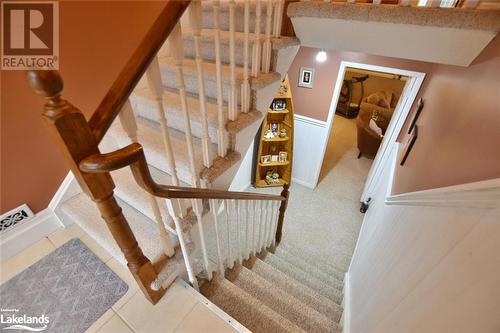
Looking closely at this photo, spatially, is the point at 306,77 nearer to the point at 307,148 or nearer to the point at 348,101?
the point at 307,148

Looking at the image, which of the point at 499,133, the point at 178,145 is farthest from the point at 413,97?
the point at 178,145

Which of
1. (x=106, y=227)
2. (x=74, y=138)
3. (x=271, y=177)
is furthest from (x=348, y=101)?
(x=74, y=138)

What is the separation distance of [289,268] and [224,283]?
3.71ft

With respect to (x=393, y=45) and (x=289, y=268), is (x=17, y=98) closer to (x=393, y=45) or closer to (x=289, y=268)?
(x=393, y=45)

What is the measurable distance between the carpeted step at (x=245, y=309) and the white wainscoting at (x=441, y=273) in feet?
1.48

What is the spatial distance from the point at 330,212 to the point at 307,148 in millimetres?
1060

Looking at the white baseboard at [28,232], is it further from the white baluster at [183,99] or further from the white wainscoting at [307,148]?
the white wainscoting at [307,148]

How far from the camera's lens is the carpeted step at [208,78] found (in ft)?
4.20

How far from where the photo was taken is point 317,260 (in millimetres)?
2721

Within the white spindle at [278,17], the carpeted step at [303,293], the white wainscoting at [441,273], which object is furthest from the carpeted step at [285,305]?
the white spindle at [278,17]

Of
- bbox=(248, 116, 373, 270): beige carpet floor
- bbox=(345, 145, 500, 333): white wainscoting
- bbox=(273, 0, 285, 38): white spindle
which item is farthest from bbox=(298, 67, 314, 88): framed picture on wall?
bbox=(345, 145, 500, 333): white wainscoting

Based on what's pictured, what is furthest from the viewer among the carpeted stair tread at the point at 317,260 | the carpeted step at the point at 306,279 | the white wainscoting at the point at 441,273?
the carpeted stair tread at the point at 317,260

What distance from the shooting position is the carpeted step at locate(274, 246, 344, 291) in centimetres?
236

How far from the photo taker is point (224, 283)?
57.1 inches
